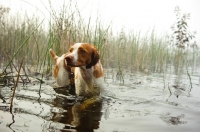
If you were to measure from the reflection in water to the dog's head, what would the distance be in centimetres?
63

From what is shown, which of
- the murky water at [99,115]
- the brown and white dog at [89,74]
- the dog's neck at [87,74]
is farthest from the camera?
the dog's neck at [87,74]

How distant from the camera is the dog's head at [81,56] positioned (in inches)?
141

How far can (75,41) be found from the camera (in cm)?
607

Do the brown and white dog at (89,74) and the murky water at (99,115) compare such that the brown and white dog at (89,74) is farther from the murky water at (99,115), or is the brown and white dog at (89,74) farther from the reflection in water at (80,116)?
the reflection in water at (80,116)

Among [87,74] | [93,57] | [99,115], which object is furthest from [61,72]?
[99,115]

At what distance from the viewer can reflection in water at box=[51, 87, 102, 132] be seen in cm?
240

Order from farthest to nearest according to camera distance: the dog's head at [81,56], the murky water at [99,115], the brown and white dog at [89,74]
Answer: the brown and white dog at [89,74] → the dog's head at [81,56] → the murky water at [99,115]

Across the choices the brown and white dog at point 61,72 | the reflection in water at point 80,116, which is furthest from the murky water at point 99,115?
the brown and white dog at point 61,72

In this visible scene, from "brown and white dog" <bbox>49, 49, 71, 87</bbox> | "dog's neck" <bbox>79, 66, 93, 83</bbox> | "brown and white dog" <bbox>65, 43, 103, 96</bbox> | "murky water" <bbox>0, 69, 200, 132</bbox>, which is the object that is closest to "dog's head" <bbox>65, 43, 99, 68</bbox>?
"brown and white dog" <bbox>65, 43, 103, 96</bbox>

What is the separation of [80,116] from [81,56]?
122 centimetres

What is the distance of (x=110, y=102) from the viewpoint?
385cm

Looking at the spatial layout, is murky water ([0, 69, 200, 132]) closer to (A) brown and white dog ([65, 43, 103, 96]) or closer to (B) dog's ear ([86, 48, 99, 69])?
(A) brown and white dog ([65, 43, 103, 96])

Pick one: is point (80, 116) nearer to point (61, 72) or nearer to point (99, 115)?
point (99, 115)

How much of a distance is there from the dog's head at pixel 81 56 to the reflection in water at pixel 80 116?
633 mm
